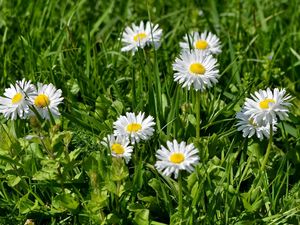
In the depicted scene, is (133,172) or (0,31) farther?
(0,31)

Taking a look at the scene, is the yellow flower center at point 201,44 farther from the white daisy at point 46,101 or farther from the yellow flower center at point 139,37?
the white daisy at point 46,101

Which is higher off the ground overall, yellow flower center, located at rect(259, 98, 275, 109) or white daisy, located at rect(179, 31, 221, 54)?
white daisy, located at rect(179, 31, 221, 54)

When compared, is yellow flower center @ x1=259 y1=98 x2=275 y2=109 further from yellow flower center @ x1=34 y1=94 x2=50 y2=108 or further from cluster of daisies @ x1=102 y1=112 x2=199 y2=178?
yellow flower center @ x1=34 y1=94 x2=50 y2=108

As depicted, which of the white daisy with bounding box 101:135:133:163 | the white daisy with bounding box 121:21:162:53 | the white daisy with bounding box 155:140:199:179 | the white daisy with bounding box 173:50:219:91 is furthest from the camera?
the white daisy with bounding box 121:21:162:53

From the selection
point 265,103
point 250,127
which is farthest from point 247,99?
point 250,127

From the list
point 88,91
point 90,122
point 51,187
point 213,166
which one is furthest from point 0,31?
point 213,166

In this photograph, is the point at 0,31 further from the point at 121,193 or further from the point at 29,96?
the point at 121,193

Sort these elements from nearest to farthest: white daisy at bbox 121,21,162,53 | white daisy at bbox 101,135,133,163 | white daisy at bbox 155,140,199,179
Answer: white daisy at bbox 155,140,199,179
white daisy at bbox 101,135,133,163
white daisy at bbox 121,21,162,53

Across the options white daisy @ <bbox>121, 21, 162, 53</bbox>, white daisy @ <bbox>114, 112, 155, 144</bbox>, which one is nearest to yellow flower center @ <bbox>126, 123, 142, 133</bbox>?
white daisy @ <bbox>114, 112, 155, 144</bbox>
